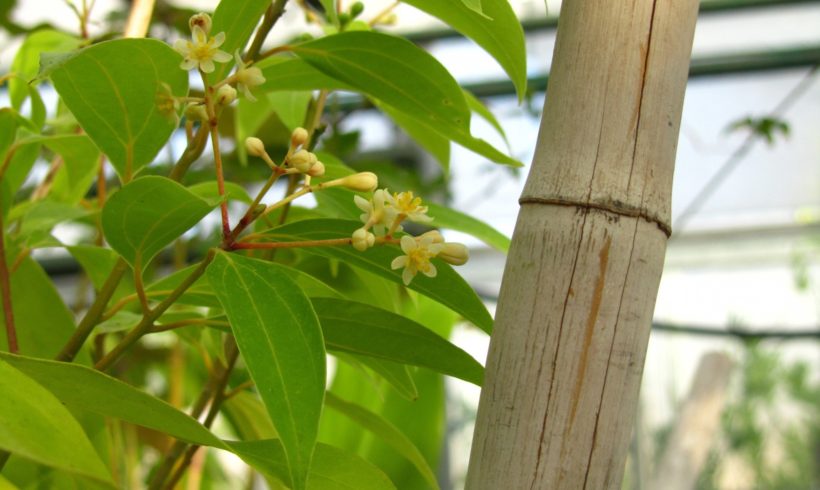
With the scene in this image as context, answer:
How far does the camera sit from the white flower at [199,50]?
326mm

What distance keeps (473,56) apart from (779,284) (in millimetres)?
1101

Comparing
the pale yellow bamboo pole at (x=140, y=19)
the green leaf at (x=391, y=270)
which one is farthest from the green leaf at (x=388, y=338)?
the pale yellow bamboo pole at (x=140, y=19)

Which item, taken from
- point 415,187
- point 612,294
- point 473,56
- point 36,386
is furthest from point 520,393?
point 473,56

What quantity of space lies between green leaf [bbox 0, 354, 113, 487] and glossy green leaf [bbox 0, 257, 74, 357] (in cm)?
21

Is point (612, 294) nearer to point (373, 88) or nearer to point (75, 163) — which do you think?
point (373, 88)

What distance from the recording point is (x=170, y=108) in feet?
1.10

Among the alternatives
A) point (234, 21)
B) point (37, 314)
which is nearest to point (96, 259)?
point (37, 314)

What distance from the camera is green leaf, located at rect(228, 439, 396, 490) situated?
1.07 ft

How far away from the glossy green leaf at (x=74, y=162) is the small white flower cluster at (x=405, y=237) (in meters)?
0.17

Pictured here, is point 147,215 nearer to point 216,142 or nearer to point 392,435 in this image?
point 216,142

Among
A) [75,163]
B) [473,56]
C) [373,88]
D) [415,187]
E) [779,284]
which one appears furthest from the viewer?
[779,284]

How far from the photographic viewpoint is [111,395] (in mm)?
298

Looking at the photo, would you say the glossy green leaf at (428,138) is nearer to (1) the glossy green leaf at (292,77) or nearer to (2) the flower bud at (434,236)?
(1) the glossy green leaf at (292,77)

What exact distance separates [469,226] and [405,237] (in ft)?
0.48
